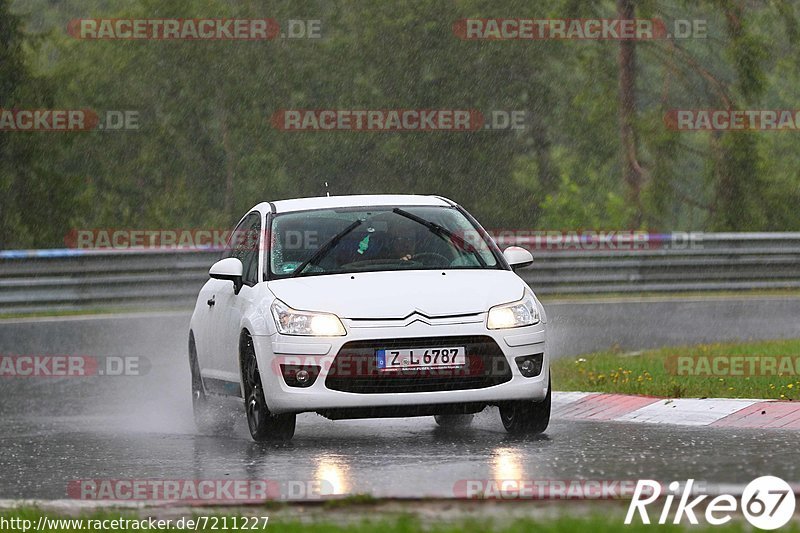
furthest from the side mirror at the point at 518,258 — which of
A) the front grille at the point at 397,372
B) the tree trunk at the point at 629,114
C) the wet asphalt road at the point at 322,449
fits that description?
the tree trunk at the point at 629,114

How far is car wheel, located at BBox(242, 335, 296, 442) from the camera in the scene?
976 cm

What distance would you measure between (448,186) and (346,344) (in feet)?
135

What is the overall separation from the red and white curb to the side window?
257 centimetres

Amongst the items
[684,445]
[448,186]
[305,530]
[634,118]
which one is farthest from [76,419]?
[448,186]

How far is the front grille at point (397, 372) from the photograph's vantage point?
9336 millimetres

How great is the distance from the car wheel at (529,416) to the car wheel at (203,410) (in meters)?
2.67

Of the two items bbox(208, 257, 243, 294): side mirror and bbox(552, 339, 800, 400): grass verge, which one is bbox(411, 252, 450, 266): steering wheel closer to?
bbox(208, 257, 243, 294): side mirror

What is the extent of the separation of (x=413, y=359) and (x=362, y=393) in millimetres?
374

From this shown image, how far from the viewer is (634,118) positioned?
3862 centimetres
